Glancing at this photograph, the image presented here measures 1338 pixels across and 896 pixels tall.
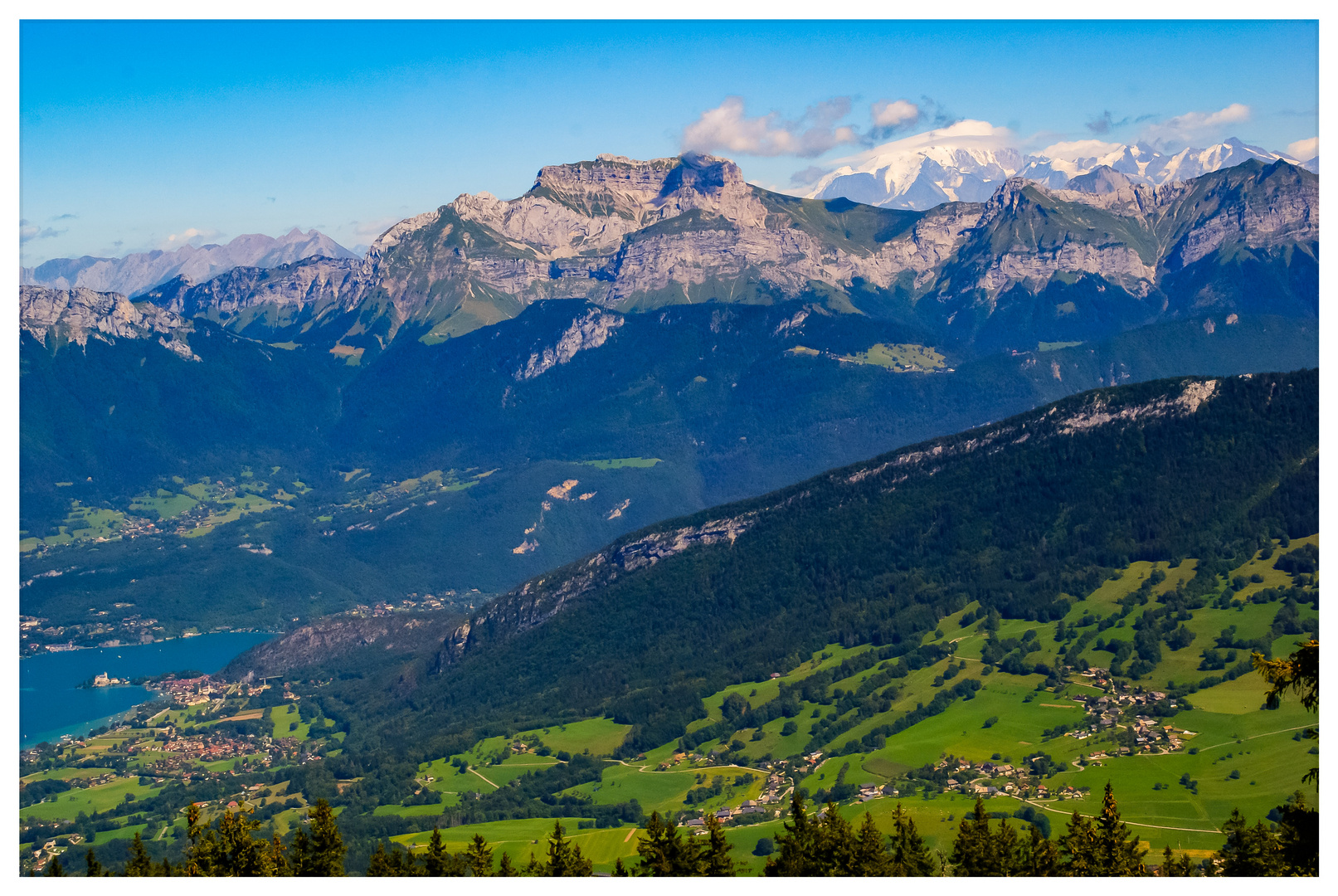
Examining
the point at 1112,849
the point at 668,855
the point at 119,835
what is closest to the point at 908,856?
the point at 1112,849

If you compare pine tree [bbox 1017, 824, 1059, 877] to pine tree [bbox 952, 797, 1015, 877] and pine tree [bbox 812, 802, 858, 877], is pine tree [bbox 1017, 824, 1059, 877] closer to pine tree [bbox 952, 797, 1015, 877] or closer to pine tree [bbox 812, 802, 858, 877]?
pine tree [bbox 952, 797, 1015, 877]

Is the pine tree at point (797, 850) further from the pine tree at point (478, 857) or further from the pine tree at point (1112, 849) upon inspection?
the pine tree at point (478, 857)

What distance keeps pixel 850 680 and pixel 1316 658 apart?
152m

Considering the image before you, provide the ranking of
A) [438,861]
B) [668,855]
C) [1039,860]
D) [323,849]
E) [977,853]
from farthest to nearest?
[438,861], [977,853], [1039,860], [323,849], [668,855]

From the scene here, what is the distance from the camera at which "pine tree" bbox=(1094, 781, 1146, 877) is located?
70.1 m

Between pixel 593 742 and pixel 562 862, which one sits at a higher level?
pixel 593 742

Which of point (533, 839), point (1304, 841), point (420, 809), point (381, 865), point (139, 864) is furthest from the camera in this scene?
point (420, 809)

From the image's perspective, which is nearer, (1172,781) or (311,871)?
(311,871)

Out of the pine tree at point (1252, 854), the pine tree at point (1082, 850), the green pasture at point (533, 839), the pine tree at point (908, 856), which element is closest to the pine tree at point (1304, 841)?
the pine tree at point (1252, 854)

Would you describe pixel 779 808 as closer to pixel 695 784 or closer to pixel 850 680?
pixel 695 784

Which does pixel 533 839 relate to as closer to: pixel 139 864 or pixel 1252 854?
pixel 139 864

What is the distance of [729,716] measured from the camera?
19050cm

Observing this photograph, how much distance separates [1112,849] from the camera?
71625 millimetres
